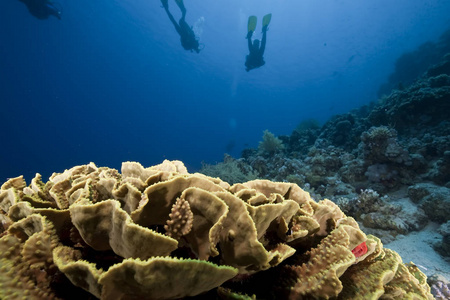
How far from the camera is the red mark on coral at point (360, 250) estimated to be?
1519 mm

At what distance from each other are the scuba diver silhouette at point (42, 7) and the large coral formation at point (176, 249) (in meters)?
33.8

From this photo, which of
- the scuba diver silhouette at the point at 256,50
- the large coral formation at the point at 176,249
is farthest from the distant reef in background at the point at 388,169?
the scuba diver silhouette at the point at 256,50

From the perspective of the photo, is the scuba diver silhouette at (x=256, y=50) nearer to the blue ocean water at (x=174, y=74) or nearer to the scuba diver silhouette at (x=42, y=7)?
the scuba diver silhouette at (x=42, y=7)

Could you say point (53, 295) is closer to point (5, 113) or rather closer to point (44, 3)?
point (44, 3)

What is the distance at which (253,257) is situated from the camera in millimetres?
1140

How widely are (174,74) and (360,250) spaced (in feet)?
507

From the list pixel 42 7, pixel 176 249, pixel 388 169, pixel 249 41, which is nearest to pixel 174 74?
pixel 42 7

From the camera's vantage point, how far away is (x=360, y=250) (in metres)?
1.53

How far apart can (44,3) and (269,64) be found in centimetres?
13700

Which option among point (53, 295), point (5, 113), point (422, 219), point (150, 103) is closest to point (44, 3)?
point (53, 295)

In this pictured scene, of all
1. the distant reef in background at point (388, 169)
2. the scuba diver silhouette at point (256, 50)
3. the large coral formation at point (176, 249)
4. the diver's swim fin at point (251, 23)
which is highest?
Answer: the diver's swim fin at point (251, 23)

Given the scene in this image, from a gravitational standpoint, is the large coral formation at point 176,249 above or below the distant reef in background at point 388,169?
below

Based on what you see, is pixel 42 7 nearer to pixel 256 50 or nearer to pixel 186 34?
pixel 186 34

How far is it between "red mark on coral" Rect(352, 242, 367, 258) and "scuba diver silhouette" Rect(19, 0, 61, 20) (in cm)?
3554
